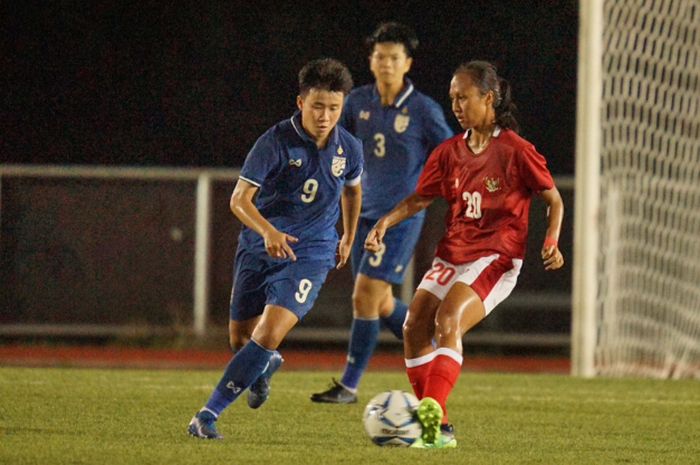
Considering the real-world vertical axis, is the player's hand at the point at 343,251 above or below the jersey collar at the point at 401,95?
below

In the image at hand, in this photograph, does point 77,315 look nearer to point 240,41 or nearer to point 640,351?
point 640,351

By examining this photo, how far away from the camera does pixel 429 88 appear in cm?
1817

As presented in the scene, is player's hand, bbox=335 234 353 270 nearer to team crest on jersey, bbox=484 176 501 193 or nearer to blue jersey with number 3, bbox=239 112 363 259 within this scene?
blue jersey with number 3, bbox=239 112 363 259

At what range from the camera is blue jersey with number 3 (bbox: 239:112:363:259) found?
6609 millimetres

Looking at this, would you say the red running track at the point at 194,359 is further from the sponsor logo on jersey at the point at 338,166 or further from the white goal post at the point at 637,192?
the sponsor logo on jersey at the point at 338,166

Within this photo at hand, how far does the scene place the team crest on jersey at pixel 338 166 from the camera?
676 centimetres

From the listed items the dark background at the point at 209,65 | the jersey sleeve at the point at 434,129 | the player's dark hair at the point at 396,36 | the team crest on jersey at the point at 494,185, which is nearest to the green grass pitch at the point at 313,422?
the team crest on jersey at the point at 494,185

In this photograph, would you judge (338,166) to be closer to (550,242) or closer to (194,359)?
(550,242)

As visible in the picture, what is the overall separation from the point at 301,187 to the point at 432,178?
1.99 feet

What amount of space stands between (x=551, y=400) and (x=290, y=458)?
319cm

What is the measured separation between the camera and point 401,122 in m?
8.55

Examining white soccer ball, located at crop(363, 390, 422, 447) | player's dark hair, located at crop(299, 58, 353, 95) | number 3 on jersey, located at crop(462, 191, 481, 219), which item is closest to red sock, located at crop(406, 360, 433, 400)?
white soccer ball, located at crop(363, 390, 422, 447)

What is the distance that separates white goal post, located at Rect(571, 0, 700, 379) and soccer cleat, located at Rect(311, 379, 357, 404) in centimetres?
269

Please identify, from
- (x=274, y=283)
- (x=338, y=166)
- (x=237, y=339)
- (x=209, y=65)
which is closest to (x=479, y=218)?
(x=338, y=166)
